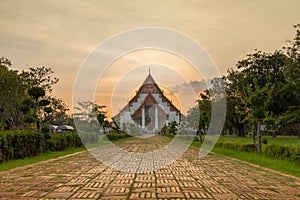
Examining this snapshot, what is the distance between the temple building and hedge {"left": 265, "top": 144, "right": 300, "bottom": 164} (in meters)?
33.8

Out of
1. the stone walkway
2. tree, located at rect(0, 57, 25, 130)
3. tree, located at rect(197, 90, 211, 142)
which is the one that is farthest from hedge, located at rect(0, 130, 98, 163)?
tree, located at rect(197, 90, 211, 142)

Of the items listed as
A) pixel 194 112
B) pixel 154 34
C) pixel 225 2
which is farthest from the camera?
pixel 194 112

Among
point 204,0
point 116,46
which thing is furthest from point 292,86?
point 116,46

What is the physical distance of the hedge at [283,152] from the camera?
10781mm

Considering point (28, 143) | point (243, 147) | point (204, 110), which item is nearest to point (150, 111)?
point (204, 110)

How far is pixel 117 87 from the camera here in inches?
531

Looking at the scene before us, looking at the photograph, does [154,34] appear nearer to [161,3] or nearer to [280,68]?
[161,3]

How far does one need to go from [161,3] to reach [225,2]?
2565 millimetres

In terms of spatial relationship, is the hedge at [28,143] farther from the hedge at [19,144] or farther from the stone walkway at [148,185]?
the stone walkway at [148,185]

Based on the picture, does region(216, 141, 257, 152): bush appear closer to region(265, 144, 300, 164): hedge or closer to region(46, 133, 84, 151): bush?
region(265, 144, 300, 164): hedge

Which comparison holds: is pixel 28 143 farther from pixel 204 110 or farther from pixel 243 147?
pixel 204 110

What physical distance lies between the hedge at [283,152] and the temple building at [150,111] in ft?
111

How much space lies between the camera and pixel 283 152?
12.1 meters

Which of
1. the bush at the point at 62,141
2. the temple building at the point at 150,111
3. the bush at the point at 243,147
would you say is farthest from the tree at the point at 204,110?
the temple building at the point at 150,111
